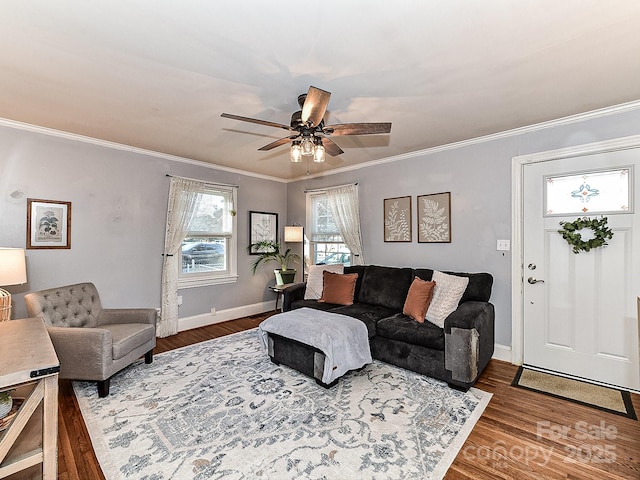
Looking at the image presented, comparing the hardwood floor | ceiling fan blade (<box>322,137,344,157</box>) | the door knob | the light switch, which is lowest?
the hardwood floor

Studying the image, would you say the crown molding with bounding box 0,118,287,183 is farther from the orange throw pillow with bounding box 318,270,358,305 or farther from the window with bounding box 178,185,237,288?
the orange throw pillow with bounding box 318,270,358,305

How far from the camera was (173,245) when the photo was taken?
4219 mm

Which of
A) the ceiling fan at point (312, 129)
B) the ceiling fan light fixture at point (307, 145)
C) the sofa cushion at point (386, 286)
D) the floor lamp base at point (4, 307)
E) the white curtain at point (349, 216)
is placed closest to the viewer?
the ceiling fan at point (312, 129)

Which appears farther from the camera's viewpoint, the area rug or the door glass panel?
the door glass panel

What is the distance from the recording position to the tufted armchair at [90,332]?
2.51 meters

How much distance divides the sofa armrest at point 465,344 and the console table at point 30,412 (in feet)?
8.76

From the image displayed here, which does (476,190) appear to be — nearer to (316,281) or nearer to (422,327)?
(422,327)

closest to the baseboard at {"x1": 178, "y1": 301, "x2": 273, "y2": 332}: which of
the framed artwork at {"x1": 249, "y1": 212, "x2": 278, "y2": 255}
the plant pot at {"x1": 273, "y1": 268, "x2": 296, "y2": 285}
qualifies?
the plant pot at {"x1": 273, "y1": 268, "x2": 296, "y2": 285}

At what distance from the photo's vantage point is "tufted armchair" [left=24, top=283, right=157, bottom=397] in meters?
2.51

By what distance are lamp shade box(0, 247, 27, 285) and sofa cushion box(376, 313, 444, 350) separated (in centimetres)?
333

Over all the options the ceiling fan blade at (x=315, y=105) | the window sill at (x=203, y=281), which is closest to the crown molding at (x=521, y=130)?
the ceiling fan blade at (x=315, y=105)

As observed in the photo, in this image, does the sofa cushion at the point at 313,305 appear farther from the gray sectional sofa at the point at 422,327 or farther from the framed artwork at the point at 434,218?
the framed artwork at the point at 434,218

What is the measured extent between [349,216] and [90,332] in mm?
3455

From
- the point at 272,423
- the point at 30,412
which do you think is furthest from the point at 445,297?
the point at 30,412
